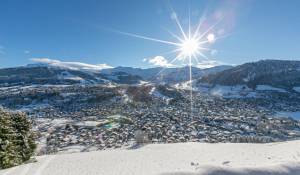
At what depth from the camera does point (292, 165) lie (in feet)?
49.9

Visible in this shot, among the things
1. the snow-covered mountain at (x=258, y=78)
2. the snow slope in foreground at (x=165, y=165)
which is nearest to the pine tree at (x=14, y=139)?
the snow slope in foreground at (x=165, y=165)

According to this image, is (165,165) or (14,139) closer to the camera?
(165,165)

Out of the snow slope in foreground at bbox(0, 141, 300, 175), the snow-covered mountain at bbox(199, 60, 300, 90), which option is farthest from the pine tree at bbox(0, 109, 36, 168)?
the snow-covered mountain at bbox(199, 60, 300, 90)

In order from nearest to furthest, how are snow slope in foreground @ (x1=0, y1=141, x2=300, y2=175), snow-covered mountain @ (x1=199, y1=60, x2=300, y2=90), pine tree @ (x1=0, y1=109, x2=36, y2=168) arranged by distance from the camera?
snow slope in foreground @ (x1=0, y1=141, x2=300, y2=175) → pine tree @ (x1=0, y1=109, x2=36, y2=168) → snow-covered mountain @ (x1=199, y1=60, x2=300, y2=90)

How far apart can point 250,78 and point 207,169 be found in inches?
6428

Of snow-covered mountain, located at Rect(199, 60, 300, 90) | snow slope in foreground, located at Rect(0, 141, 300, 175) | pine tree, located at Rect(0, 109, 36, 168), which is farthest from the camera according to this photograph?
snow-covered mountain, located at Rect(199, 60, 300, 90)

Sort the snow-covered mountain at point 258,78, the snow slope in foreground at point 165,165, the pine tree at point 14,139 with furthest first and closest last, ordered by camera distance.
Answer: the snow-covered mountain at point 258,78, the pine tree at point 14,139, the snow slope in foreground at point 165,165

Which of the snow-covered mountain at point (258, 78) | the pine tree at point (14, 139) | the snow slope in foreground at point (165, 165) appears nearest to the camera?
the snow slope in foreground at point (165, 165)

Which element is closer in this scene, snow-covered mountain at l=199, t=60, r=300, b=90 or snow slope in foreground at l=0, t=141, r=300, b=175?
snow slope in foreground at l=0, t=141, r=300, b=175

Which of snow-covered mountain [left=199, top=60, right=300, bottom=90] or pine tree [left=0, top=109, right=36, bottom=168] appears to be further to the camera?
snow-covered mountain [left=199, top=60, right=300, bottom=90]

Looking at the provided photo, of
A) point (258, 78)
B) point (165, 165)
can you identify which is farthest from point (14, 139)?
point (258, 78)

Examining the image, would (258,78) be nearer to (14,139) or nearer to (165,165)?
(165,165)

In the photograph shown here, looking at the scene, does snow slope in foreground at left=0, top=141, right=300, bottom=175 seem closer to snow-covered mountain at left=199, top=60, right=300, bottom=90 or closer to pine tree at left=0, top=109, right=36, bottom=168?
pine tree at left=0, top=109, right=36, bottom=168

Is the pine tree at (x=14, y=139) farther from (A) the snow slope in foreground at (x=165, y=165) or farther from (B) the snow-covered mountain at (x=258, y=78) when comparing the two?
(B) the snow-covered mountain at (x=258, y=78)
